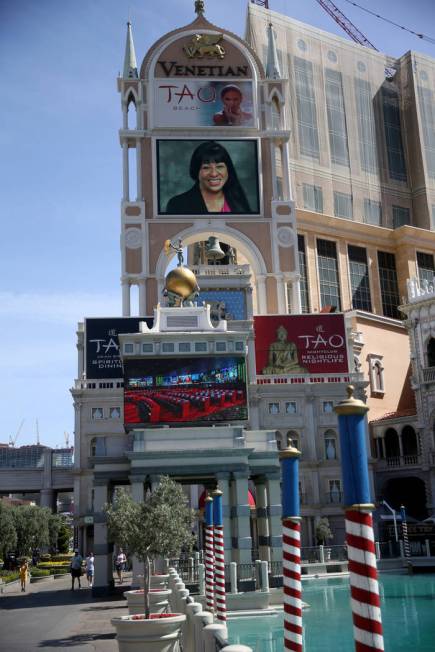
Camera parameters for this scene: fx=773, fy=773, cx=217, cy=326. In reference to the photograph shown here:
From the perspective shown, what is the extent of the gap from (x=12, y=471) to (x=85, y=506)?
16.8 metres

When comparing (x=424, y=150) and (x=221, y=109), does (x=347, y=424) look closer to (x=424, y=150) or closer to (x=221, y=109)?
(x=221, y=109)

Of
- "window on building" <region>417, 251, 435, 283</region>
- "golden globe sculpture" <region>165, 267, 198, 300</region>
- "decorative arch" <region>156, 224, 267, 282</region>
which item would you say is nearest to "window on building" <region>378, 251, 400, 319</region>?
"window on building" <region>417, 251, 435, 283</region>

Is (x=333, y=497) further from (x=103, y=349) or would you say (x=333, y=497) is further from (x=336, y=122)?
(x=336, y=122)

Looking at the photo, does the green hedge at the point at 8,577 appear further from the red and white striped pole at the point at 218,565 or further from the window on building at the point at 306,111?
the window on building at the point at 306,111

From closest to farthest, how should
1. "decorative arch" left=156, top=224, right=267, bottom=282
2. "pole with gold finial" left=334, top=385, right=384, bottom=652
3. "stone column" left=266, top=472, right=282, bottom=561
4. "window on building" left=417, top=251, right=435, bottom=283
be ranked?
"pole with gold finial" left=334, top=385, right=384, bottom=652, "stone column" left=266, top=472, right=282, bottom=561, "decorative arch" left=156, top=224, right=267, bottom=282, "window on building" left=417, top=251, right=435, bottom=283

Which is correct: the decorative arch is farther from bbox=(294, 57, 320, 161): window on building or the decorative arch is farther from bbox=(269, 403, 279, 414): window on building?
bbox=(294, 57, 320, 161): window on building

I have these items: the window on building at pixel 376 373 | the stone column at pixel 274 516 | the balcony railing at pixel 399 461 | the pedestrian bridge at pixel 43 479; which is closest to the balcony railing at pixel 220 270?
the window on building at pixel 376 373

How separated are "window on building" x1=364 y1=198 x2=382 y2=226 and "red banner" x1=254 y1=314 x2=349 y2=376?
29.8 meters

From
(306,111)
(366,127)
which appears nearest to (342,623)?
(306,111)

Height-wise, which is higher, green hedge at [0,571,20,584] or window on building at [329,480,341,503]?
window on building at [329,480,341,503]

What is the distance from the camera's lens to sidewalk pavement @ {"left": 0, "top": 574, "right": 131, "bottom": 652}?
20.8 metres

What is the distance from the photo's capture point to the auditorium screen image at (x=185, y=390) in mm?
41062

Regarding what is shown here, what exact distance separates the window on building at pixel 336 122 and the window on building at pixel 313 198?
4.67 metres

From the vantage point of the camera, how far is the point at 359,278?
86.1m
